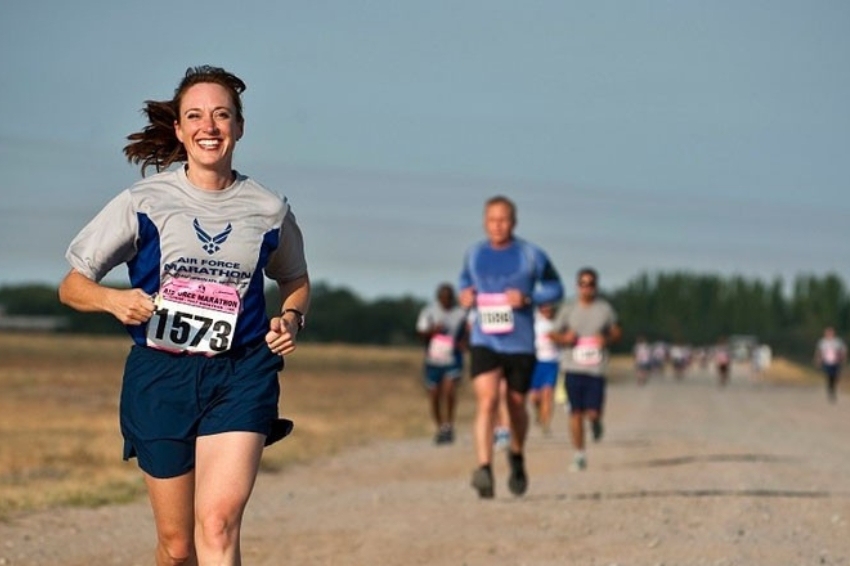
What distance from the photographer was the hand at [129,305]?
7207 millimetres

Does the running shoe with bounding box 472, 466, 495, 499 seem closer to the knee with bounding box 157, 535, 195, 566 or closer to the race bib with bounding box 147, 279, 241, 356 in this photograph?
the knee with bounding box 157, 535, 195, 566

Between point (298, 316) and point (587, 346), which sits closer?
point (298, 316)

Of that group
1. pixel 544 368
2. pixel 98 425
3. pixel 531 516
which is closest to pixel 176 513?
pixel 531 516

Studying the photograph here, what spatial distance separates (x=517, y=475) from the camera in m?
15.1

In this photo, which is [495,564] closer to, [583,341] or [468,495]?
[468,495]

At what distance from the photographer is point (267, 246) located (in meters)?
7.55

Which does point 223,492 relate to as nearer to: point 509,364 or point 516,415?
point 509,364

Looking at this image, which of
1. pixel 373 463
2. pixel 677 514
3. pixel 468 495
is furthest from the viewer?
pixel 373 463

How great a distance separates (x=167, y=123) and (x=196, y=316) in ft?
2.70

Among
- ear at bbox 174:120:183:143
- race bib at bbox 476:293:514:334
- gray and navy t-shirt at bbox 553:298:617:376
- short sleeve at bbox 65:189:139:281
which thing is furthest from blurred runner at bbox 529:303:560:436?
short sleeve at bbox 65:189:139:281

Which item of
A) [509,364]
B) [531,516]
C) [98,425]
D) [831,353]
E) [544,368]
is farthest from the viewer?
[831,353]

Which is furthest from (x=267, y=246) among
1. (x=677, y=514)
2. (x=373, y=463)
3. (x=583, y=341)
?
(x=373, y=463)

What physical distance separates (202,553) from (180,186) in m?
1.33

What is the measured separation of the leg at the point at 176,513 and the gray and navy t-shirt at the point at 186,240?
0.52 metres
